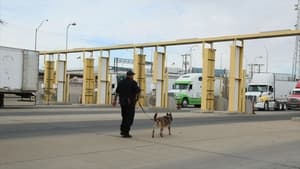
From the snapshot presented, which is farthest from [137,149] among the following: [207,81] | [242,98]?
[242,98]

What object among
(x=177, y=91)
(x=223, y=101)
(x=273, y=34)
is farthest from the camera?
(x=177, y=91)

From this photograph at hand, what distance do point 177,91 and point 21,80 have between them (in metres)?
19.9

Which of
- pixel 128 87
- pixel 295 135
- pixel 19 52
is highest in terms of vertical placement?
pixel 19 52

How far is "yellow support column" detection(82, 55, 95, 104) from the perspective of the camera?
143 feet

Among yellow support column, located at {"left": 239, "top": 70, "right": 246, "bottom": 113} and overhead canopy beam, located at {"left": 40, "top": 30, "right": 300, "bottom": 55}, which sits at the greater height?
overhead canopy beam, located at {"left": 40, "top": 30, "right": 300, "bottom": 55}

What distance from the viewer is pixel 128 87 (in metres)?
13.6

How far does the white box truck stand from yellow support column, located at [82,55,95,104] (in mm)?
12251

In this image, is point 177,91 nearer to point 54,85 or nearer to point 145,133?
point 54,85

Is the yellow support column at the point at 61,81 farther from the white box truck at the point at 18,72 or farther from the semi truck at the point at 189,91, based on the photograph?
the white box truck at the point at 18,72

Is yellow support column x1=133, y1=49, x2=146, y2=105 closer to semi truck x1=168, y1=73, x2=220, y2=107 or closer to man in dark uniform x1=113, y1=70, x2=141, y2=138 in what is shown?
semi truck x1=168, y1=73, x2=220, y2=107

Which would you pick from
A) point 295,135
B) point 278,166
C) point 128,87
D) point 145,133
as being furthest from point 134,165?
point 295,135

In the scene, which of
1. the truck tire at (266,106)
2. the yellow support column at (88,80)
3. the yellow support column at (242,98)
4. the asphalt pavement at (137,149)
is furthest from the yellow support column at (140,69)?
the asphalt pavement at (137,149)

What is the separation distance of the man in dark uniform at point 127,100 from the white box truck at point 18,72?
698 inches

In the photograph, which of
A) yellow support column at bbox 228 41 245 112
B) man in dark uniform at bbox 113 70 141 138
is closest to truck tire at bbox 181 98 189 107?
yellow support column at bbox 228 41 245 112
